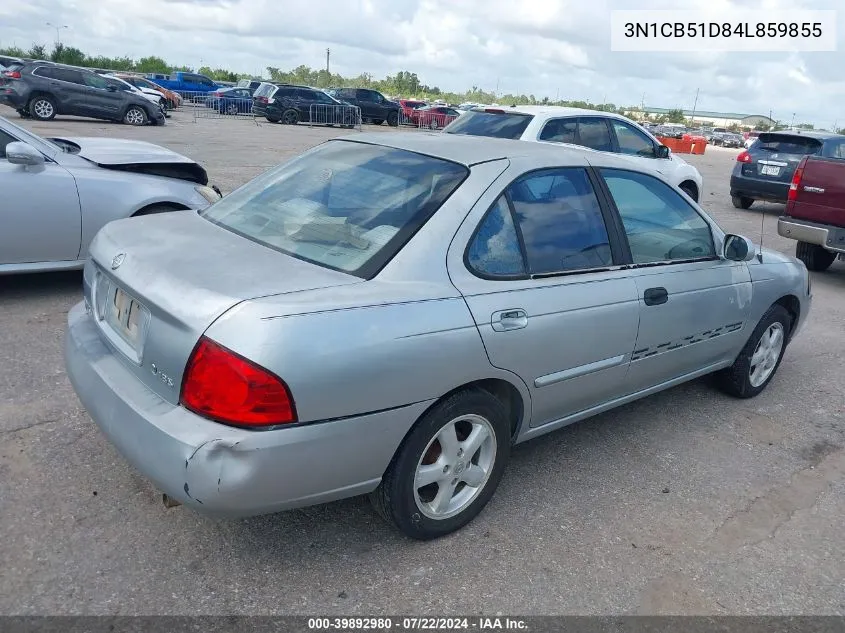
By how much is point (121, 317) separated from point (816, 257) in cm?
877

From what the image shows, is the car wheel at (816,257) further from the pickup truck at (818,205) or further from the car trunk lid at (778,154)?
the car trunk lid at (778,154)

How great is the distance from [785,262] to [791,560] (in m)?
2.26

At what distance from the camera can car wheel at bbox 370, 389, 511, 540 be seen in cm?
268

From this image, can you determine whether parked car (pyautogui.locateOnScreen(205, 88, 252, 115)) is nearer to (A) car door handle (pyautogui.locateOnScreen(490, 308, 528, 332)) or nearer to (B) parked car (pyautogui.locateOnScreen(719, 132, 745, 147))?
(A) car door handle (pyautogui.locateOnScreen(490, 308, 528, 332))

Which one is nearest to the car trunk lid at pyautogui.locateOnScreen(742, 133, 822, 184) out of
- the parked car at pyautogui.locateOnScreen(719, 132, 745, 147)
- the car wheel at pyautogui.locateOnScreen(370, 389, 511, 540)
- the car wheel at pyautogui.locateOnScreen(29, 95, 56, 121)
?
the car wheel at pyautogui.locateOnScreen(370, 389, 511, 540)

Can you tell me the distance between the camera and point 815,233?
7945 mm

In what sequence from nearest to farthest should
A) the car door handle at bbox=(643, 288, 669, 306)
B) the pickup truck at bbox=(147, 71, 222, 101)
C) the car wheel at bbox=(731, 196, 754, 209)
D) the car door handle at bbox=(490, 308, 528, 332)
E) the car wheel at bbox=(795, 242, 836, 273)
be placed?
1. the car door handle at bbox=(490, 308, 528, 332)
2. the car door handle at bbox=(643, 288, 669, 306)
3. the car wheel at bbox=(795, 242, 836, 273)
4. the car wheel at bbox=(731, 196, 754, 209)
5. the pickup truck at bbox=(147, 71, 222, 101)

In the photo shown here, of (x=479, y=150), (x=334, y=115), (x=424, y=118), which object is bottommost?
(x=479, y=150)

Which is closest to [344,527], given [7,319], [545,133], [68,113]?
[7,319]

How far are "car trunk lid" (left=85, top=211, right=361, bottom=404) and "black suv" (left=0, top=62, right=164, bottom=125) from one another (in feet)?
68.6

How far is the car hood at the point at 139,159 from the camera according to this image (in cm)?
571

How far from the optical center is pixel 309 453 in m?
2.38

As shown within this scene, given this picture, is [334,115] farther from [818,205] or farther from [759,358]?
[759,358]

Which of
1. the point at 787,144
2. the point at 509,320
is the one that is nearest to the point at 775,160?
the point at 787,144
